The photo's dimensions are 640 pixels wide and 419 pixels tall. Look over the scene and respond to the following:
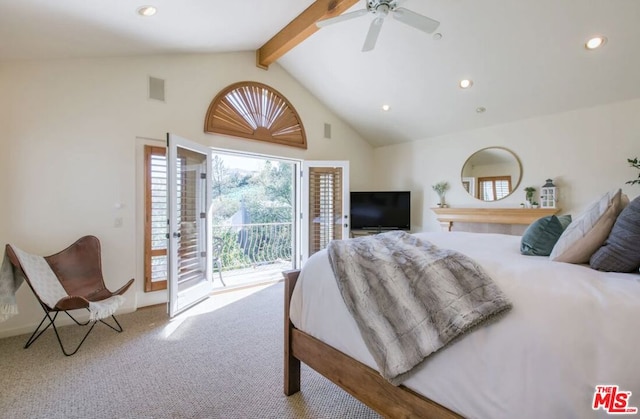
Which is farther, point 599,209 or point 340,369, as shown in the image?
point 340,369

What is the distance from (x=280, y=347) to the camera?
102 inches

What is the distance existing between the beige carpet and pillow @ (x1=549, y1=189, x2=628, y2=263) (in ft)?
4.49

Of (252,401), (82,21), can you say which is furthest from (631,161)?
(82,21)

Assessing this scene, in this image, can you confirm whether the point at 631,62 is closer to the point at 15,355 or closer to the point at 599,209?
the point at 599,209

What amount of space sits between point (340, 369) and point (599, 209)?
4.80 ft

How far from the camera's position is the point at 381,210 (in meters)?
5.38

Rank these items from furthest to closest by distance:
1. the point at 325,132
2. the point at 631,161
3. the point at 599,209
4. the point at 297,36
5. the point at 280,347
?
the point at 325,132 → the point at 297,36 → the point at 631,161 → the point at 280,347 → the point at 599,209

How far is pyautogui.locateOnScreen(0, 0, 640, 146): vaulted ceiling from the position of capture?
2.67 metres

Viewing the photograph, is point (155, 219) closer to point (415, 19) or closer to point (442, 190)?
point (415, 19)

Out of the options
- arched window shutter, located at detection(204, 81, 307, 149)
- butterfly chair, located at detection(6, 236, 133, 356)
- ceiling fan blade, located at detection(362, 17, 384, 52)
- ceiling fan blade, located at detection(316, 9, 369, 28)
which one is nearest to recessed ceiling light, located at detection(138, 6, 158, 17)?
arched window shutter, located at detection(204, 81, 307, 149)

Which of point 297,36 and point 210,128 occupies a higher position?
point 297,36

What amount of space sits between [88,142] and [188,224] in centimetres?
132

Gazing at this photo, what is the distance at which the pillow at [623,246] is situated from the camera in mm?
1189

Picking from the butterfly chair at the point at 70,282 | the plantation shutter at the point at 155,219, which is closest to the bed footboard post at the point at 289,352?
the butterfly chair at the point at 70,282
